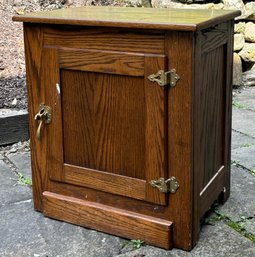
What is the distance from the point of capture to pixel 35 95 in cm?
Result: 288

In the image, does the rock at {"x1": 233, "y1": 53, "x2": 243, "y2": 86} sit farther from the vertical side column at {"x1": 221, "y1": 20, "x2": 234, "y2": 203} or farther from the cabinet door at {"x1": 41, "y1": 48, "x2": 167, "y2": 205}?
the cabinet door at {"x1": 41, "y1": 48, "x2": 167, "y2": 205}

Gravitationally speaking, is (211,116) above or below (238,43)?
above

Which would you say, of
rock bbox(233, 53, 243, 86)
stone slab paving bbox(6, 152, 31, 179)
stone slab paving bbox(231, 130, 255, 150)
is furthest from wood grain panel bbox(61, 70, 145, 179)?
rock bbox(233, 53, 243, 86)

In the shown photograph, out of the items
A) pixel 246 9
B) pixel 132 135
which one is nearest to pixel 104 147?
pixel 132 135

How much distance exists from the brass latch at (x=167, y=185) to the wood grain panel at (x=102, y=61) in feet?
1.59

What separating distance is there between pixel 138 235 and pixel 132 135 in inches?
18.9

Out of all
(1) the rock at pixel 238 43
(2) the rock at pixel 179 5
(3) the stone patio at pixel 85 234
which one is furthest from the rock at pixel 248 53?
(3) the stone patio at pixel 85 234

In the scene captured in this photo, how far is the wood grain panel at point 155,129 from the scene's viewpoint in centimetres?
248

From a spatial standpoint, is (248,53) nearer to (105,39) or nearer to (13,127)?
(13,127)

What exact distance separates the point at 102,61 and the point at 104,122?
29 centimetres

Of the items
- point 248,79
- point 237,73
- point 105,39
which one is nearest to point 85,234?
point 105,39

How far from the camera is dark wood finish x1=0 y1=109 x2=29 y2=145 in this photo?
4.10 m

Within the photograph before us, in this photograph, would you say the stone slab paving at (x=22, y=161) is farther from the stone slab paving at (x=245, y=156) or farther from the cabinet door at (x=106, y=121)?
the stone slab paving at (x=245, y=156)

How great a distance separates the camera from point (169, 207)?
2621mm
